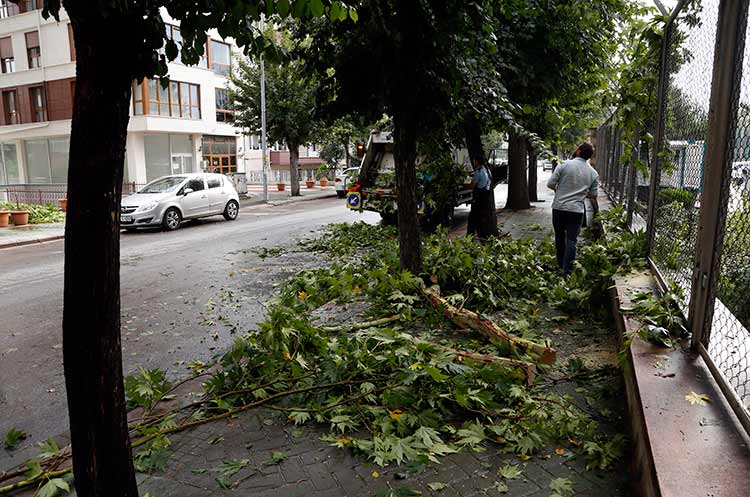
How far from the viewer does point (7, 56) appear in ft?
120

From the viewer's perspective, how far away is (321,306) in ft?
22.5

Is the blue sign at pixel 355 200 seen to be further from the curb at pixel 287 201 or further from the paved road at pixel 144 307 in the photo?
the curb at pixel 287 201

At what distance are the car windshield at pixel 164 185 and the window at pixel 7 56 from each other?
26.1 m

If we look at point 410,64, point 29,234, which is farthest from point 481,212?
point 29,234

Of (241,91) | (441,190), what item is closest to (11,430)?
(441,190)

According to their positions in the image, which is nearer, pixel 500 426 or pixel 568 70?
pixel 500 426

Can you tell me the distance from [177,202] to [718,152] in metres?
16.2

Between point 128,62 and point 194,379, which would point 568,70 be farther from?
point 128,62

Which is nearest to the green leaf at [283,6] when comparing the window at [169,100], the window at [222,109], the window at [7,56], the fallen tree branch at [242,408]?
the fallen tree branch at [242,408]

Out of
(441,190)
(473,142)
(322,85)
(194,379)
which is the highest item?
(322,85)

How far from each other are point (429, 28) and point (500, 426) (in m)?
4.46

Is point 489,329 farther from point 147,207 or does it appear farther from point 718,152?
point 147,207

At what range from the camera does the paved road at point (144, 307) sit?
486cm

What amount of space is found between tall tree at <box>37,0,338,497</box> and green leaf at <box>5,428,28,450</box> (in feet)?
6.52
